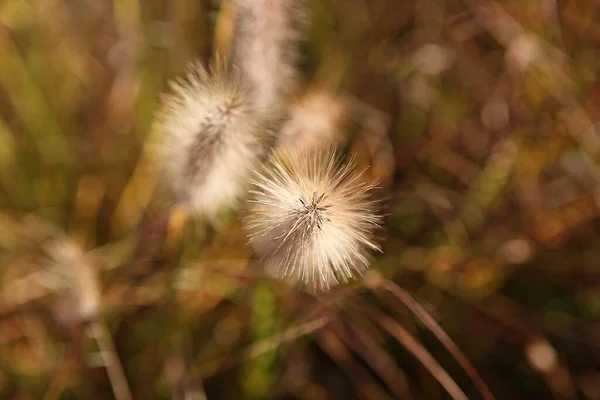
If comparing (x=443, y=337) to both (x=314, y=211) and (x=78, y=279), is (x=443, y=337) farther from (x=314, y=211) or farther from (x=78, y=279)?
(x=78, y=279)

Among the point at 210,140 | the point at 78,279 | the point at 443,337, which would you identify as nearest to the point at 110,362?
the point at 78,279

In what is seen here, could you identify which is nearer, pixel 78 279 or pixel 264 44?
pixel 264 44

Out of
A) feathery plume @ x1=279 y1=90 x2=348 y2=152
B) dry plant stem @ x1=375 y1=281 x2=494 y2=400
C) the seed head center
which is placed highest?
feathery plume @ x1=279 y1=90 x2=348 y2=152

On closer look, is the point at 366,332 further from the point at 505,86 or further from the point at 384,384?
the point at 505,86

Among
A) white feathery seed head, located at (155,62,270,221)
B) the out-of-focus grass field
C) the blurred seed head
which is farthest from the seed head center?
the blurred seed head

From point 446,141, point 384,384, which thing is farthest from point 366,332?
point 446,141

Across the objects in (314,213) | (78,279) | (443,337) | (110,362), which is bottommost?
(443,337)

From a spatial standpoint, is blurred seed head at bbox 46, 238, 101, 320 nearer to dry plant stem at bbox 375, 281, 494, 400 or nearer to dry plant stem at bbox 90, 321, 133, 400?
dry plant stem at bbox 90, 321, 133, 400
